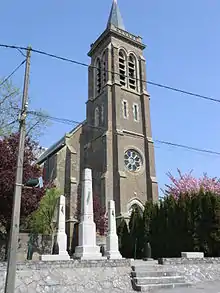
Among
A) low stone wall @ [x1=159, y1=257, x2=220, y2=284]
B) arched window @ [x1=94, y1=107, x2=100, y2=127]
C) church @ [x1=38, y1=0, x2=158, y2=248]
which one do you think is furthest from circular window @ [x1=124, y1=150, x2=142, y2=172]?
low stone wall @ [x1=159, y1=257, x2=220, y2=284]

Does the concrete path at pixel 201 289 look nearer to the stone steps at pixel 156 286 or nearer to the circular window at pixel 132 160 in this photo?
the stone steps at pixel 156 286

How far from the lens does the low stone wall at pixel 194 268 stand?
1212cm

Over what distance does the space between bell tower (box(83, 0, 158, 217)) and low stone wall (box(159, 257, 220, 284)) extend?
1874 centimetres

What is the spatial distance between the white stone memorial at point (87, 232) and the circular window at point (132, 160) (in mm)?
21704

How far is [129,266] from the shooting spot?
36.6ft

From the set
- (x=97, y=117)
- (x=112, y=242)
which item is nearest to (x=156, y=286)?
(x=112, y=242)

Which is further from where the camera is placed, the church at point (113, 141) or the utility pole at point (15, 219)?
the church at point (113, 141)

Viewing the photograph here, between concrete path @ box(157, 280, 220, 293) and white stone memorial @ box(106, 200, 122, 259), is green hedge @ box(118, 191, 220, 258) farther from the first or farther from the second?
concrete path @ box(157, 280, 220, 293)

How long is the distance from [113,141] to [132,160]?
124 inches

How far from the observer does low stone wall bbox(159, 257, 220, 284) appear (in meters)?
12.1

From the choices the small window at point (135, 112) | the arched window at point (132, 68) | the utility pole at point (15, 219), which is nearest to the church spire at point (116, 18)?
the arched window at point (132, 68)

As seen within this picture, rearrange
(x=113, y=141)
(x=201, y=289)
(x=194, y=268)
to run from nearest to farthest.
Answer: (x=201, y=289) → (x=194, y=268) → (x=113, y=141)

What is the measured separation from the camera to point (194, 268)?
12.5m

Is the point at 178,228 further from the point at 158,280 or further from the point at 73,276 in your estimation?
the point at 73,276
